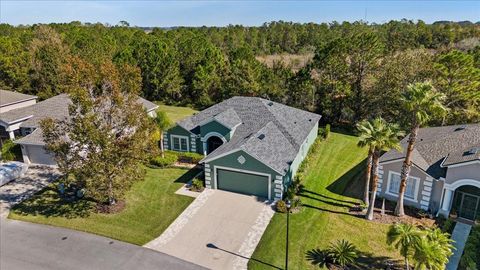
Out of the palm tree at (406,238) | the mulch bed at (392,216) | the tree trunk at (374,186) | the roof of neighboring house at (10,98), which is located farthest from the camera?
the roof of neighboring house at (10,98)

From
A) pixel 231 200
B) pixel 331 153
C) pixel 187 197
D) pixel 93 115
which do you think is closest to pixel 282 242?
pixel 231 200

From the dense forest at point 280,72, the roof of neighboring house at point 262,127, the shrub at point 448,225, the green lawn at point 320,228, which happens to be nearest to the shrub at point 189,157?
the roof of neighboring house at point 262,127

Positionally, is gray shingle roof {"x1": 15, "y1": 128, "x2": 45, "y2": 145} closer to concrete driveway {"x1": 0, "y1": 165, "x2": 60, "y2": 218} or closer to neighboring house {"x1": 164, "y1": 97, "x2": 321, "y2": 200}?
concrete driveway {"x1": 0, "y1": 165, "x2": 60, "y2": 218}

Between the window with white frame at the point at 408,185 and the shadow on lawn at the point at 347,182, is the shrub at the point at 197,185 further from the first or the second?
the window with white frame at the point at 408,185

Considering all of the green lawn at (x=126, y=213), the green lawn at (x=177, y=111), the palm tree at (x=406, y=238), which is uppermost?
the palm tree at (x=406, y=238)

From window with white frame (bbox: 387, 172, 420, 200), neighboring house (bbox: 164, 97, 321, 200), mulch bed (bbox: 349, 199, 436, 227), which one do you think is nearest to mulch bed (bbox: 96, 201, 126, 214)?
neighboring house (bbox: 164, 97, 321, 200)

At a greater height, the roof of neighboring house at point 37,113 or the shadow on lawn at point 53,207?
the roof of neighboring house at point 37,113
